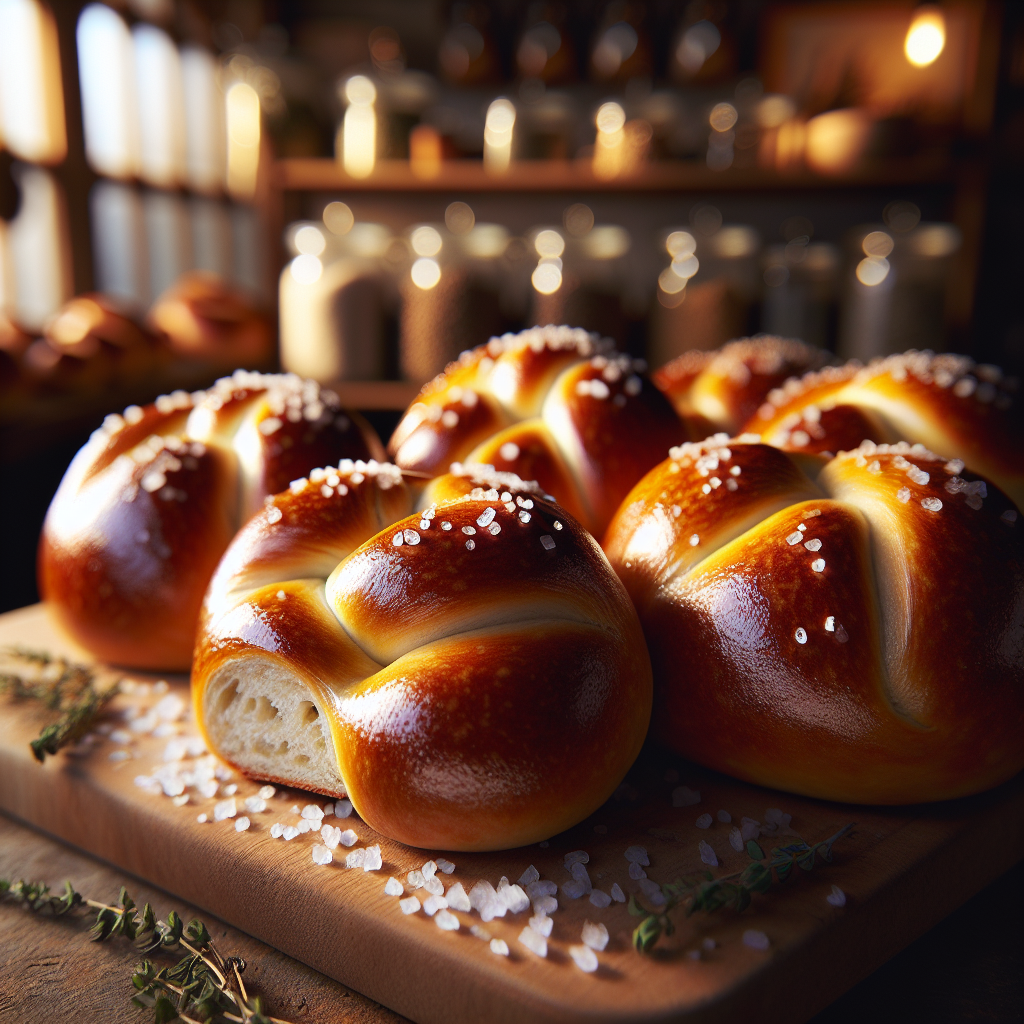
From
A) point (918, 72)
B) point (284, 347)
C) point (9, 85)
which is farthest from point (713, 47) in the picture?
point (9, 85)

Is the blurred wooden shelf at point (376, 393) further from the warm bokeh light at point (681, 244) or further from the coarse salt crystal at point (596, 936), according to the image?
the coarse salt crystal at point (596, 936)

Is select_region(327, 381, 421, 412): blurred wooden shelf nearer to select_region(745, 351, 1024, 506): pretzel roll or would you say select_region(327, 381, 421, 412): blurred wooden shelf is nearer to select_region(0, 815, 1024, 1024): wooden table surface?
select_region(745, 351, 1024, 506): pretzel roll

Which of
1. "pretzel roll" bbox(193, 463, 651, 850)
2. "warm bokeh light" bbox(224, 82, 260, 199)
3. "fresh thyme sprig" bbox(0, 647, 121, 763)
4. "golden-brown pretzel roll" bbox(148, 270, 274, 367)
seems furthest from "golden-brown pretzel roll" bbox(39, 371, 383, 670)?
"warm bokeh light" bbox(224, 82, 260, 199)

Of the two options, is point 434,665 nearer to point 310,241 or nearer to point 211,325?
point 310,241

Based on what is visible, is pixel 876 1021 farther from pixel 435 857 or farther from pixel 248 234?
pixel 248 234

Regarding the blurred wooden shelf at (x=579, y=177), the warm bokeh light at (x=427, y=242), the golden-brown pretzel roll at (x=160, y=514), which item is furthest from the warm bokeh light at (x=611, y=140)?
the golden-brown pretzel roll at (x=160, y=514)
